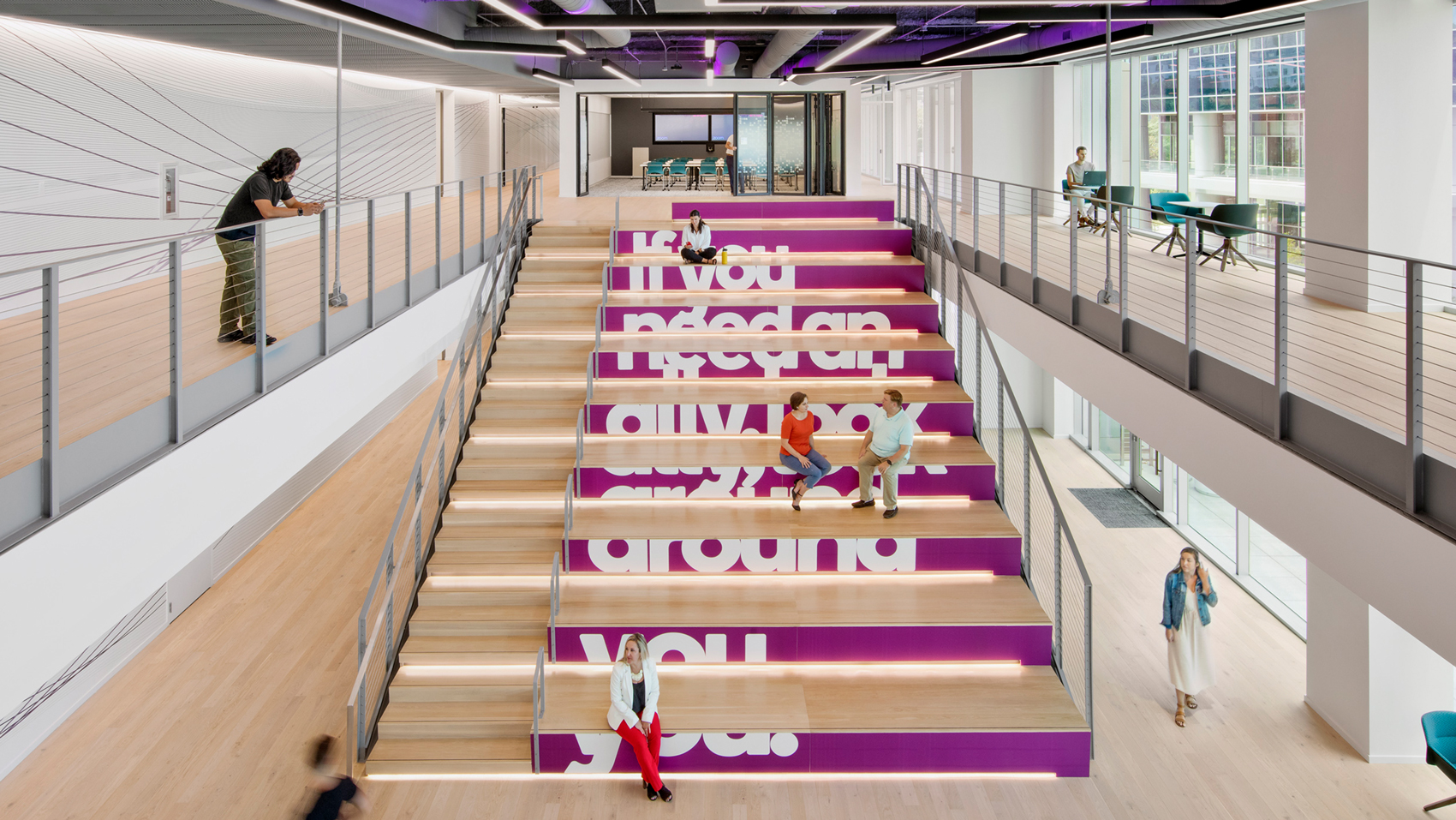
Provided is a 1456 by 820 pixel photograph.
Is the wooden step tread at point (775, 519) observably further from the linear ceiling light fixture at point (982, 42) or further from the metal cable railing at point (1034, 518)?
the linear ceiling light fixture at point (982, 42)

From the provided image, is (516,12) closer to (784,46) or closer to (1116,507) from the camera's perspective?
(784,46)

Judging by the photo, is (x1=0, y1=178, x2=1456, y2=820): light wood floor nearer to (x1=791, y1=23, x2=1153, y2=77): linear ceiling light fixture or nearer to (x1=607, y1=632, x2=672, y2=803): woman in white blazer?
(x1=607, y1=632, x2=672, y2=803): woman in white blazer

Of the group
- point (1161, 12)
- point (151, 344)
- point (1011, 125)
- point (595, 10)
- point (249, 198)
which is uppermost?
point (1011, 125)

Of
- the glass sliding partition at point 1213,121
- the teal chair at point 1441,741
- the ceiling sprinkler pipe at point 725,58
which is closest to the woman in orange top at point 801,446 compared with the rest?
the teal chair at point 1441,741

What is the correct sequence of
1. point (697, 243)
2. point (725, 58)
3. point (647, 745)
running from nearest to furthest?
point (647, 745) → point (697, 243) → point (725, 58)

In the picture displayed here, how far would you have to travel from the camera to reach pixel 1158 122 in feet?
38.9

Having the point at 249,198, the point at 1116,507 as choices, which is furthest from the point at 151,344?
the point at 1116,507

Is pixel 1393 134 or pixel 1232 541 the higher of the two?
pixel 1393 134

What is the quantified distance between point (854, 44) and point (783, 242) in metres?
2.31

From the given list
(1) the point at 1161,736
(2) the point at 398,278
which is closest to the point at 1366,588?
(1) the point at 1161,736

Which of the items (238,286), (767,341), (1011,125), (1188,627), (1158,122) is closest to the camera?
(238,286)

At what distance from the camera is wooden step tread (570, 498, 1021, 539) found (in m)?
7.30

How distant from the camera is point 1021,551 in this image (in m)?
7.42

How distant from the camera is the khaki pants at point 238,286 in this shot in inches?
203
